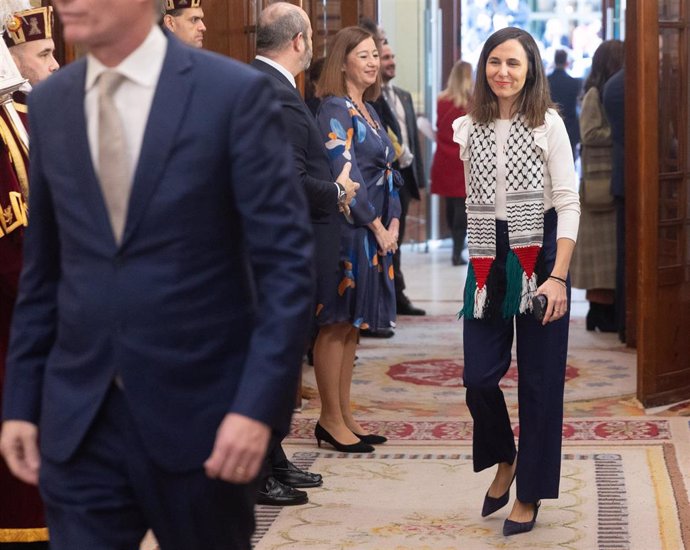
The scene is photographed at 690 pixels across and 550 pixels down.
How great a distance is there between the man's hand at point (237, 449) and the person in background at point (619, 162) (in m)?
5.83

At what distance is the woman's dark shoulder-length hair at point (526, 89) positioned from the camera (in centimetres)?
400

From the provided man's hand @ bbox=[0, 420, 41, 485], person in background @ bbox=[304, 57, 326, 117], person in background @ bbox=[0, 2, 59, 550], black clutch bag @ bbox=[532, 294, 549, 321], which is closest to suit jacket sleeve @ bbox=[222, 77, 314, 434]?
man's hand @ bbox=[0, 420, 41, 485]

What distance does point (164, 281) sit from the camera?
2.00 metres

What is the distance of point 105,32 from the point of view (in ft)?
6.54

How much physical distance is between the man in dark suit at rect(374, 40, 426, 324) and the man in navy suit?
578cm

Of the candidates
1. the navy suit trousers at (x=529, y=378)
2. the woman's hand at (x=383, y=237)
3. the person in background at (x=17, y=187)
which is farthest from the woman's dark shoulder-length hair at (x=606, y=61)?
the person in background at (x=17, y=187)

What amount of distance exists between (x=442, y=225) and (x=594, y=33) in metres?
4.05

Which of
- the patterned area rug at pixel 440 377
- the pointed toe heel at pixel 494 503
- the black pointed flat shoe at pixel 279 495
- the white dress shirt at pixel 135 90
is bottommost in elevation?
the patterned area rug at pixel 440 377

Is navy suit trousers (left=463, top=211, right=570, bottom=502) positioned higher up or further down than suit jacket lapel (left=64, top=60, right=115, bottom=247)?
further down

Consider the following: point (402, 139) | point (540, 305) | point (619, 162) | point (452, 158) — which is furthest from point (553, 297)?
point (452, 158)

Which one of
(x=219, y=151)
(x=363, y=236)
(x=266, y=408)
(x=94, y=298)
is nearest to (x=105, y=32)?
(x=219, y=151)

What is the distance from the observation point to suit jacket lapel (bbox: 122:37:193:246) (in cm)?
199

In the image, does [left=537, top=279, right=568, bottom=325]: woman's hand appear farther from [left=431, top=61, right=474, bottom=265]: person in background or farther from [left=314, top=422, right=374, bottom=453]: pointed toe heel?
[left=431, top=61, right=474, bottom=265]: person in background

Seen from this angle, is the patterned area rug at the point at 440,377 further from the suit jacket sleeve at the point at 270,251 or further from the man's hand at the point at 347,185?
the suit jacket sleeve at the point at 270,251
